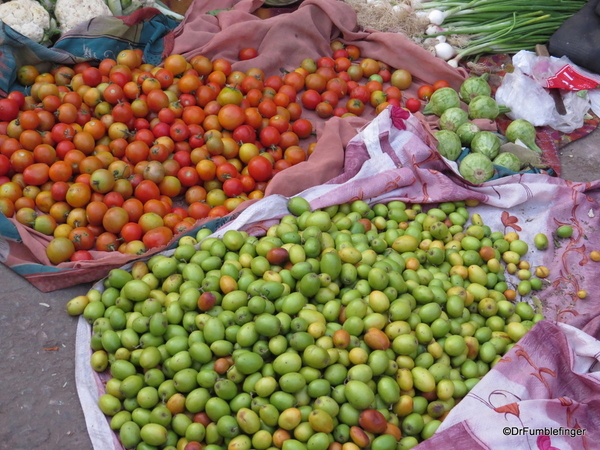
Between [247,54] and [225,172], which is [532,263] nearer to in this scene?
[225,172]

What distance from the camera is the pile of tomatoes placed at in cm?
278

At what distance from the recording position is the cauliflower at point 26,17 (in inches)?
139

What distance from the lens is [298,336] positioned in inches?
81.7

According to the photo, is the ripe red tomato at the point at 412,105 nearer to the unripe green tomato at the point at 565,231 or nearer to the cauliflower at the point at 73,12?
the unripe green tomato at the point at 565,231

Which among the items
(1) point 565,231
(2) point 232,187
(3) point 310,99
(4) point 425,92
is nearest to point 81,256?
(2) point 232,187

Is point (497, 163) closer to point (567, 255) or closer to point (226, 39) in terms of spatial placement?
point (567, 255)

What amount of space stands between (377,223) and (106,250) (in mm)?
1566

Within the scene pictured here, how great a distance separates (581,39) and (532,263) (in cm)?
260

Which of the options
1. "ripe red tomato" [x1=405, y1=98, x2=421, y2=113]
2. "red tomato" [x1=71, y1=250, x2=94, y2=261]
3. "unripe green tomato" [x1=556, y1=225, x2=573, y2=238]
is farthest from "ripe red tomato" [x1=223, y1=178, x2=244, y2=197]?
"unripe green tomato" [x1=556, y1=225, x2=573, y2=238]

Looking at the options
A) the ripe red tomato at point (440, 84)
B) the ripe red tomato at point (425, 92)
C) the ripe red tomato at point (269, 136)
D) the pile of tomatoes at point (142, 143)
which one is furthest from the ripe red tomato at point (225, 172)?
the ripe red tomato at point (440, 84)

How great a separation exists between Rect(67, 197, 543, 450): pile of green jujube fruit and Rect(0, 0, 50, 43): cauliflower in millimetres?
2202

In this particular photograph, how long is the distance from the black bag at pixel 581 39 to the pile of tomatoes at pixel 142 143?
1.79m

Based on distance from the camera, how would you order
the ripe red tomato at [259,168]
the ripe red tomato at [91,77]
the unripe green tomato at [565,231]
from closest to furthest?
the unripe green tomato at [565,231]
the ripe red tomato at [259,168]
the ripe red tomato at [91,77]

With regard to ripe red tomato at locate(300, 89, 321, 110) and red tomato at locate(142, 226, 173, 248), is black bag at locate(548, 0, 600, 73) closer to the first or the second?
ripe red tomato at locate(300, 89, 321, 110)
